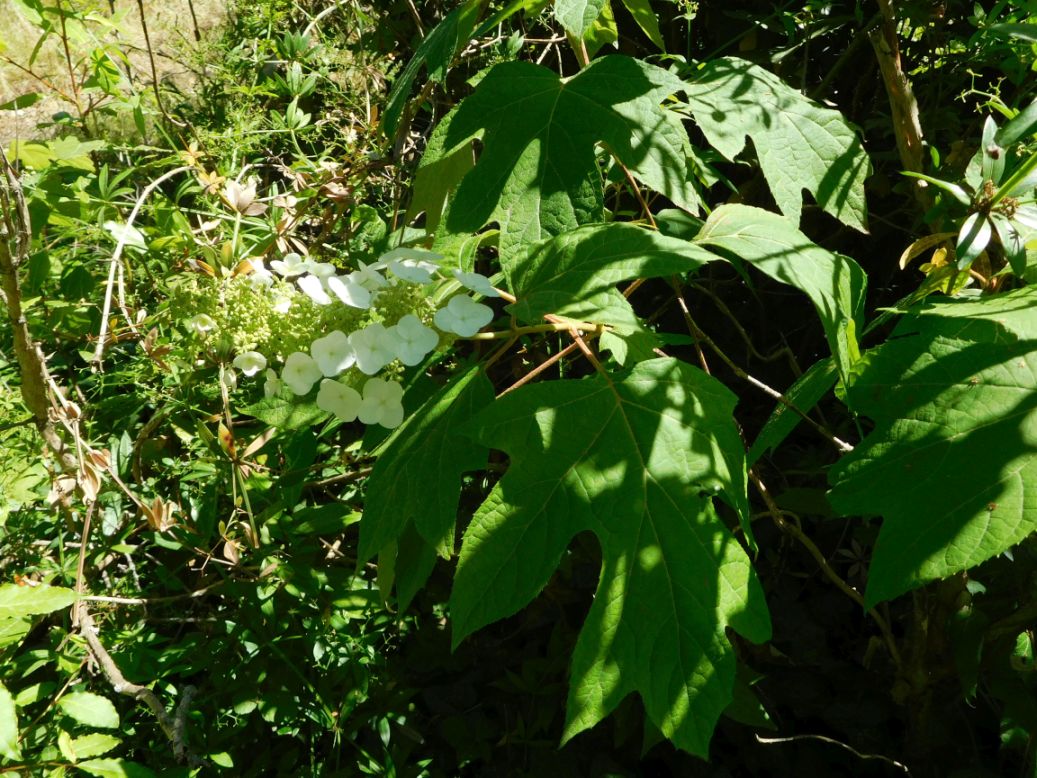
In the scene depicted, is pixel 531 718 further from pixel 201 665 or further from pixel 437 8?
pixel 437 8

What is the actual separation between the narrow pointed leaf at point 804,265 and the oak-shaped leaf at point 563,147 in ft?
0.28

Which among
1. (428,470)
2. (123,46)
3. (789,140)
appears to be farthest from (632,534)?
(123,46)

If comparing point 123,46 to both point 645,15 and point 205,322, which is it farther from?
point 205,322

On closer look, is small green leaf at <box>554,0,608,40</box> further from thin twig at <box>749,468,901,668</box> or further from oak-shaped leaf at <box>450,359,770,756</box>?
thin twig at <box>749,468,901,668</box>

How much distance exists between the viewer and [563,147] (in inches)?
49.8

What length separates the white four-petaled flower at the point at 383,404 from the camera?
111cm

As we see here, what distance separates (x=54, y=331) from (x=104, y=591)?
66 cm

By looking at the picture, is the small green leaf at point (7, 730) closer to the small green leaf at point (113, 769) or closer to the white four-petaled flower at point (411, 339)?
the small green leaf at point (113, 769)

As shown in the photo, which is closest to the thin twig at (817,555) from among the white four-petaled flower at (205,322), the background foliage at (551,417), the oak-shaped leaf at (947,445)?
the background foliage at (551,417)

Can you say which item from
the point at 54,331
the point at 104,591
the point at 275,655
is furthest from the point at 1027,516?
the point at 54,331

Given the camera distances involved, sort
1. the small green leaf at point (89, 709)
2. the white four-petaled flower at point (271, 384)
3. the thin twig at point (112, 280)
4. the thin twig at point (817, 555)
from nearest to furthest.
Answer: the white four-petaled flower at point (271, 384)
the small green leaf at point (89, 709)
the thin twig at point (817, 555)
the thin twig at point (112, 280)

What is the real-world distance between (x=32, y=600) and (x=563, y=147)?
41.7 inches

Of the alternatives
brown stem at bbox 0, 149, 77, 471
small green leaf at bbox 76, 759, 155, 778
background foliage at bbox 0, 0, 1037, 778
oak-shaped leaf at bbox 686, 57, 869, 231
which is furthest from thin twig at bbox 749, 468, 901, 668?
brown stem at bbox 0, 149, 77, 471

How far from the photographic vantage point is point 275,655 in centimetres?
177
